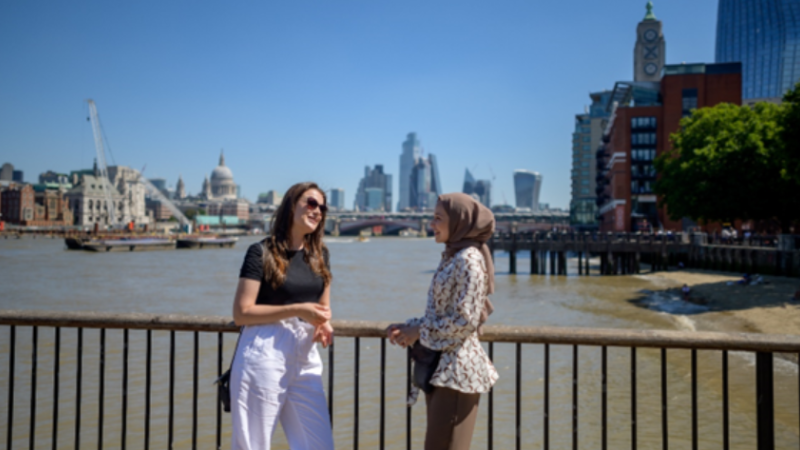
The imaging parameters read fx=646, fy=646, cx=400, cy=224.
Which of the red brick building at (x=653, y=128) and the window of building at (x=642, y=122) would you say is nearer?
the red brick building at (x=653, y=128)

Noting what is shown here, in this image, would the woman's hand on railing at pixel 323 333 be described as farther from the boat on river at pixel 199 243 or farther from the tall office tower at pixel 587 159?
the tall office tower at pixel 587 159

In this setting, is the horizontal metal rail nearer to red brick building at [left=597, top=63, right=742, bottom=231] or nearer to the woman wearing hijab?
the woman wearing hijab

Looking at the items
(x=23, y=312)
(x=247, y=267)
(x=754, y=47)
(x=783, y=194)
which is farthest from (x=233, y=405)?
(x=754, y=47)

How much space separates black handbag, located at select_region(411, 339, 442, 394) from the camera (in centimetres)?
367

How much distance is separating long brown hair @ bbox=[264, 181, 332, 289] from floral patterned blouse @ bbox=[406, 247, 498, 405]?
0.74 metres

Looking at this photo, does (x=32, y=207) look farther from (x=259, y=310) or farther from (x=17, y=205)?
(x=259, y=310)

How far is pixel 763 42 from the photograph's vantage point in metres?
164

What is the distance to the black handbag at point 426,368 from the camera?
367 cm

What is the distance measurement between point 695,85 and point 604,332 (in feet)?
245

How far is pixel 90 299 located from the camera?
32281 mm

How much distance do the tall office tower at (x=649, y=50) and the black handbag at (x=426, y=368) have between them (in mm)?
129841

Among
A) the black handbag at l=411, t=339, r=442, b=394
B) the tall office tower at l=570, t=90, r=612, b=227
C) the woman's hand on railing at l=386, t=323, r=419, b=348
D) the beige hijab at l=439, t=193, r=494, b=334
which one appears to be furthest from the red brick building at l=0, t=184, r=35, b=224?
the beige hijab at l=439, t=193, r=494, b=334

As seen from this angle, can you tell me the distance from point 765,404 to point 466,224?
244cm

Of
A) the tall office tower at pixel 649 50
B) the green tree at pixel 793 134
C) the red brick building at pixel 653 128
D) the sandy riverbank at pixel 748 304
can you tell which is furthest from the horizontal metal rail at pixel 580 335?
the tall office tower at pixel 649 50
